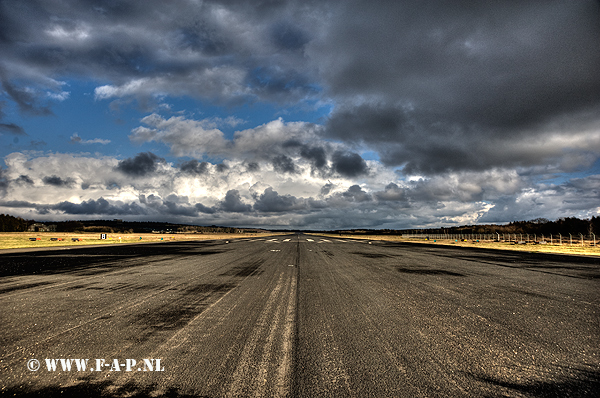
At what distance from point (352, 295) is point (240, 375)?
5.50 m

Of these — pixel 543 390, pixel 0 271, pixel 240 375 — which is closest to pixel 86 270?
pixel 0 271

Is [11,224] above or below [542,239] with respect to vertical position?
above

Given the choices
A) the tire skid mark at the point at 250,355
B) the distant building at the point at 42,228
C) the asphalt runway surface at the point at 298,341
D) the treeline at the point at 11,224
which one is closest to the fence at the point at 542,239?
the asphalt runway surface at the point at 298,341

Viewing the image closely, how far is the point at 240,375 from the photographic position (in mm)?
3646

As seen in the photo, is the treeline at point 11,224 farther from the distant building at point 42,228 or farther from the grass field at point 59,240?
the grass field at point 59,240

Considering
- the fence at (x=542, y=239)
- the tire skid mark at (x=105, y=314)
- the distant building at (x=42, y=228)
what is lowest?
the fence at (x=542, y=239)

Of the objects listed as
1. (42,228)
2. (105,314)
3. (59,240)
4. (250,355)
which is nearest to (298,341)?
(250,355)

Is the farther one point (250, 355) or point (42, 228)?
point (42, 228)

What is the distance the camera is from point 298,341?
15.8 ft

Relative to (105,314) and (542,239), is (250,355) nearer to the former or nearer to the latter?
(105,314)

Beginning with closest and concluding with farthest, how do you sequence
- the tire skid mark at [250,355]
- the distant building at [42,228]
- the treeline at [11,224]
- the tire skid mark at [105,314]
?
the tire skid mark at [250,355] < the tire skid mark at [105,314] < the treeline at [11,224] < the distant building at [42,228]

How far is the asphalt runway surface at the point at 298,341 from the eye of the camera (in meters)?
3.49

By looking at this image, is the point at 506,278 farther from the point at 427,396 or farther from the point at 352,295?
the point at 427,396

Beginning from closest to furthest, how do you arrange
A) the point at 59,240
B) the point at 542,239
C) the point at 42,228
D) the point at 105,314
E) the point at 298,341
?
the point at 298,341, the point at 105,314, the point at 59,240, the point at 542,239, the point at 42,228
